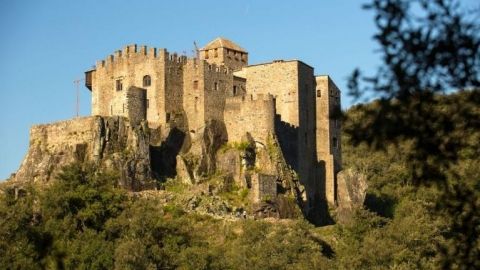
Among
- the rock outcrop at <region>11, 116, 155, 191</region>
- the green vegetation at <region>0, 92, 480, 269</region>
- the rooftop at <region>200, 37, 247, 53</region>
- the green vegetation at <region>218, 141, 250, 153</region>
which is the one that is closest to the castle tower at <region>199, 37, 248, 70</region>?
the rooftop at <region>200, 37, 247, 53</region>

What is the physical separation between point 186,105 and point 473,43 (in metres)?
57.2

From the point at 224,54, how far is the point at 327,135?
9.70 m

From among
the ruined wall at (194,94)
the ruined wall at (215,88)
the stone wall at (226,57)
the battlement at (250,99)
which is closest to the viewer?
the battlement at (250,99)

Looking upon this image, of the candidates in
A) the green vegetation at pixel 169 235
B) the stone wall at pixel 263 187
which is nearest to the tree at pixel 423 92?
the green vegetation at pixel 169 235

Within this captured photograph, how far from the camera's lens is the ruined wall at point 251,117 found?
7031 cm

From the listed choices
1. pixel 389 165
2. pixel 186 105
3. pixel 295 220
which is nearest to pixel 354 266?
pixel 295 220

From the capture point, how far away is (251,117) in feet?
232

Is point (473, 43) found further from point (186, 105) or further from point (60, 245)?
point (186, 105)

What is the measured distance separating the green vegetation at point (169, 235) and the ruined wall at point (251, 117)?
4365 millimetres

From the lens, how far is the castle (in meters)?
71.1

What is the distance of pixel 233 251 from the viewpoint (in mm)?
61125

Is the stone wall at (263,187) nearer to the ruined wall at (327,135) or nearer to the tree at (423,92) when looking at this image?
the ruined wall at (327,135)

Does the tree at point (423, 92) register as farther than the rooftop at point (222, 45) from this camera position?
No

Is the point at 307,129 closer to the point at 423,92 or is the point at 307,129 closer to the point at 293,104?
the point at 293,104
